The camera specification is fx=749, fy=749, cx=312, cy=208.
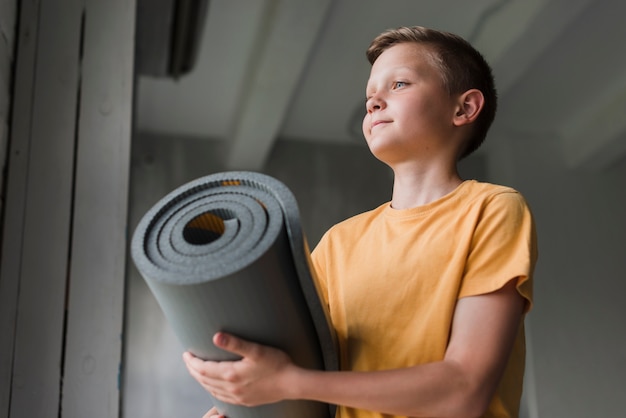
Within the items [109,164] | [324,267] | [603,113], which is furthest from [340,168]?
[324,267]

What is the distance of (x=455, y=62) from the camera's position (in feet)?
3.13

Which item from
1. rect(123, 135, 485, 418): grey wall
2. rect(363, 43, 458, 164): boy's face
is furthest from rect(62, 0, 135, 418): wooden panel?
rect(123, 135, 485, 418): grey wall

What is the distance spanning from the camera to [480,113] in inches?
38.4

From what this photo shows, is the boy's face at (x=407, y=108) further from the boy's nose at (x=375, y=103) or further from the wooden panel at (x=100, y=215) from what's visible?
the wooden panel at (x=100, y=215)

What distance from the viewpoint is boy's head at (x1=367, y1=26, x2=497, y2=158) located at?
942mm

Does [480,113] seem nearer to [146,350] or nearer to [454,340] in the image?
[454,340]

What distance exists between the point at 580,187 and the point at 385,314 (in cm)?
399

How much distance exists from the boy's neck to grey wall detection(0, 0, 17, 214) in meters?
0.67

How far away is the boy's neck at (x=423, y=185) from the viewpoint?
0.88 metres

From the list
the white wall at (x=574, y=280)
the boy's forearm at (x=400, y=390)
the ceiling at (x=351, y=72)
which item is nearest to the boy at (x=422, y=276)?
the boy's forearm at (x=400, y=390)

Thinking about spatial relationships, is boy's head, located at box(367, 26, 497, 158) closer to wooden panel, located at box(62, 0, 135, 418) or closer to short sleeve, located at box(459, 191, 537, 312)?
short sleeve, located at box(459, 191, 537, 312)

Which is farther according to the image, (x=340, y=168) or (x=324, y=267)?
(x=340, y=168)

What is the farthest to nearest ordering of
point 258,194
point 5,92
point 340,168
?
point 340,168, point 5,92, point 258,194

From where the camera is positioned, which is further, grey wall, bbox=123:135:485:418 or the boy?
grey wall, bbox=123:135:485:418
